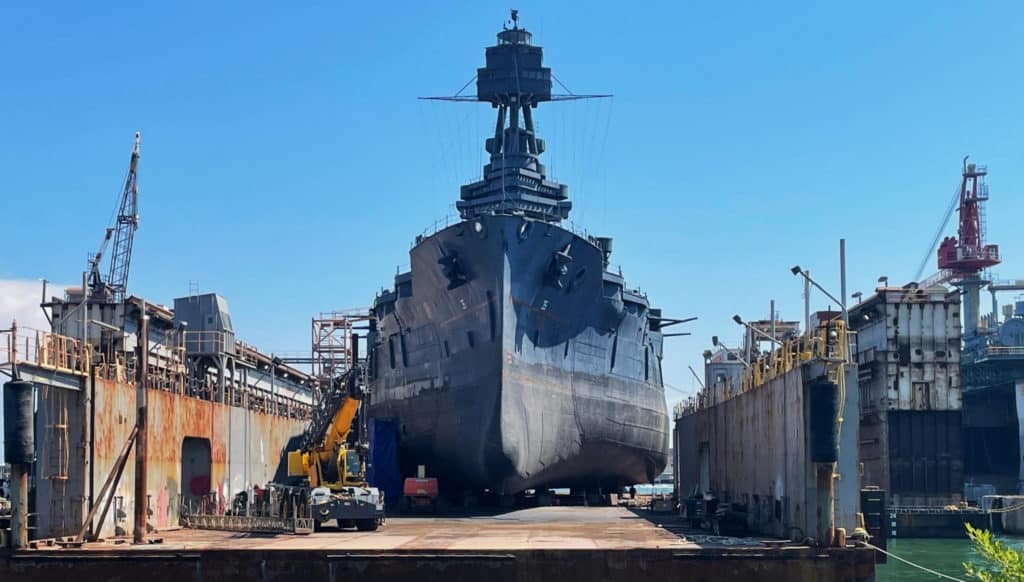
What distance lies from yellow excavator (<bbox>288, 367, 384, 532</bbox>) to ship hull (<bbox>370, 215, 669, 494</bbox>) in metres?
4.22

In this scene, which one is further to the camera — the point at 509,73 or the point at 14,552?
the point at 509,73

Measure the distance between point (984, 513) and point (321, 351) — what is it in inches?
1367

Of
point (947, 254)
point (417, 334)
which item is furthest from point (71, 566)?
point (947, 254)

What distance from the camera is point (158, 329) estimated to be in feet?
147

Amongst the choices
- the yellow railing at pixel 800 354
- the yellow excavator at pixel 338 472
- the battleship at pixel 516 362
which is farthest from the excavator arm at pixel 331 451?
A: the yellow railing at pixel 800 354

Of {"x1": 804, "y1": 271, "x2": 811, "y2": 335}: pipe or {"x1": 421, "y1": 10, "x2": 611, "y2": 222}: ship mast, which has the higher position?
{"x1": 421, "y1": 10, "x2": 611, "y2": 222}: ship mast

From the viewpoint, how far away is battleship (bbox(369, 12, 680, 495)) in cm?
3650

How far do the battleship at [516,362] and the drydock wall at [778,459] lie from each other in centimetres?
476

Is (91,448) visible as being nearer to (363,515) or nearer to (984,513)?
(363,515)

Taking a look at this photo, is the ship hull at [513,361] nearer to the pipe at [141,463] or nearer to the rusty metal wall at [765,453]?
the rusty metal wall at [765,453]

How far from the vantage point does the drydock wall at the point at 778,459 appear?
23.3 meters

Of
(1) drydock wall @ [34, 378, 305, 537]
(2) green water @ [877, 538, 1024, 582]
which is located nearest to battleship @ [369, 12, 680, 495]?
(1) drydock wall @ [34, 378, 305, 537]

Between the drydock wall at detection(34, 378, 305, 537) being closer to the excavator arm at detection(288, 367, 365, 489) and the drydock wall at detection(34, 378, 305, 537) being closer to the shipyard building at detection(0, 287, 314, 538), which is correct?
the shipyard building at detection(0, 287, 314, 538)

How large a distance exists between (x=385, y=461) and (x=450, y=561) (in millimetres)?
20537
